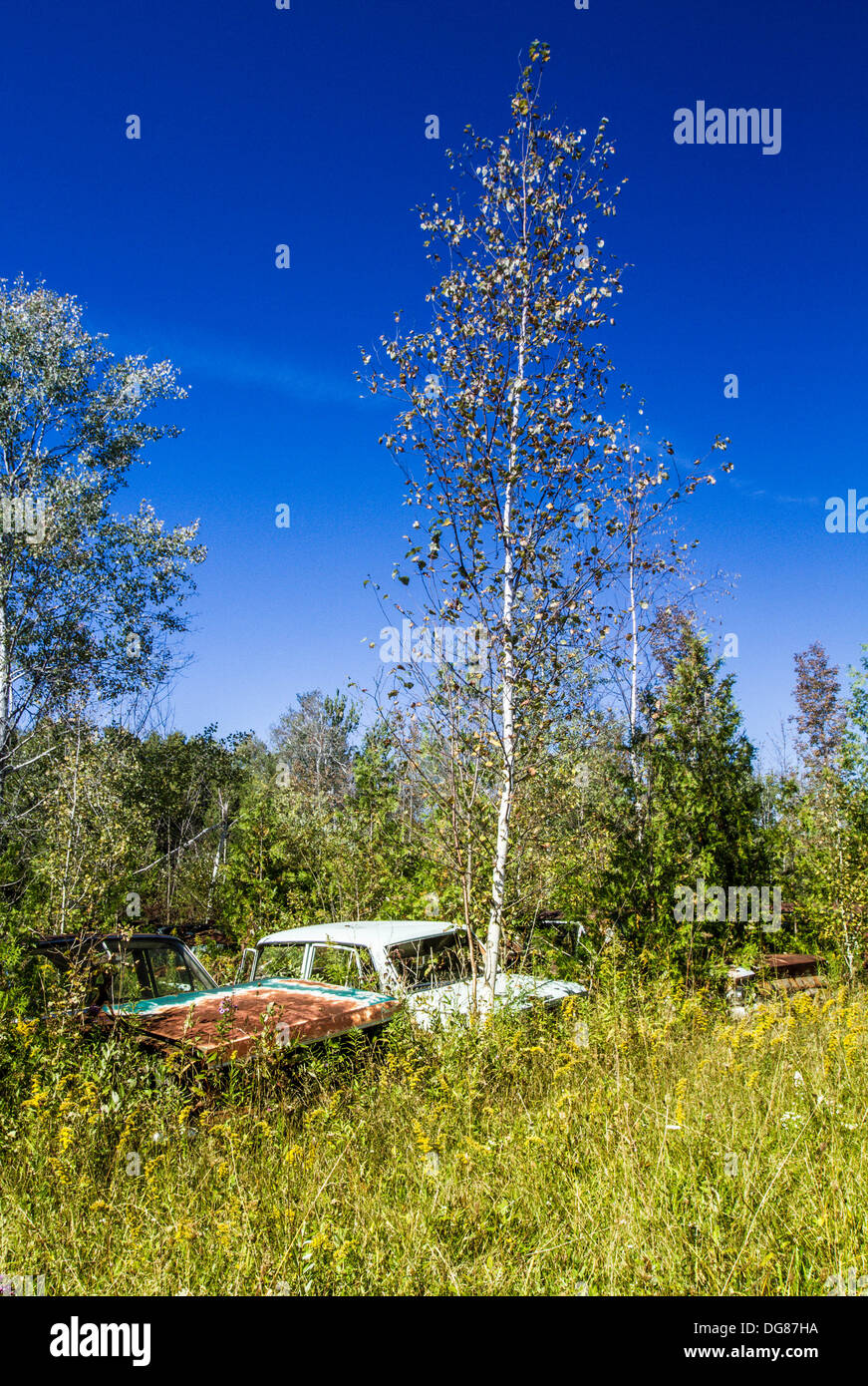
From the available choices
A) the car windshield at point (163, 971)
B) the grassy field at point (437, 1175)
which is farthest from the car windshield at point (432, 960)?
the car windshield at point (163, 971)

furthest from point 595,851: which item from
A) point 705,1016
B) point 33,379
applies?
point 33,379

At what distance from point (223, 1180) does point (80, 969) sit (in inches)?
60.8

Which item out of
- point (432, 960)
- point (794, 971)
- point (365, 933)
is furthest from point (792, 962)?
point (365, 933)

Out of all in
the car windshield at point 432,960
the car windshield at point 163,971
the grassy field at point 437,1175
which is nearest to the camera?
the grassy field at point 437,1175

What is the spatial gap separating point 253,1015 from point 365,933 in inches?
78.6

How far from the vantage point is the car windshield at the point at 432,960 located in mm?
6062

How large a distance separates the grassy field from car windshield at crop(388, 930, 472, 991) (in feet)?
4.38

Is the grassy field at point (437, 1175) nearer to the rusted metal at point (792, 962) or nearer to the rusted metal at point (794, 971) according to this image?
the rusted metal at point (794, 971)

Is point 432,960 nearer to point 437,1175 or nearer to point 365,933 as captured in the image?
point 365,933

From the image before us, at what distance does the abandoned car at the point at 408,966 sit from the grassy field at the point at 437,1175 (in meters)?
1.02

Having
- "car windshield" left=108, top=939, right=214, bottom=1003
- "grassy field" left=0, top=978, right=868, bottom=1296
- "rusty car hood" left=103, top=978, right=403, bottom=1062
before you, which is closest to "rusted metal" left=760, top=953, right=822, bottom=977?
"grassy field" left=0, top=978, right=868, bottom=1296

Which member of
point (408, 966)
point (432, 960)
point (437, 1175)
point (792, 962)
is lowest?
point (792, 962)

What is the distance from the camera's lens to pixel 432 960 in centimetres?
602

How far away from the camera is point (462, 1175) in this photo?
3.29m
